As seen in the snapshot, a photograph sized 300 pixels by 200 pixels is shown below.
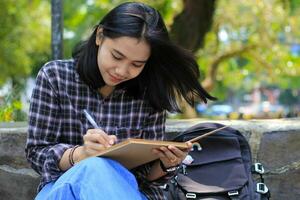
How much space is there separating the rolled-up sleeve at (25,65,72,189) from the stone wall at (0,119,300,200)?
2.23ft

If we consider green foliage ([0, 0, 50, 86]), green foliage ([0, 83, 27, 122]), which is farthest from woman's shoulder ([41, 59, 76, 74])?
green foliage ([0, 0, 50, 86])

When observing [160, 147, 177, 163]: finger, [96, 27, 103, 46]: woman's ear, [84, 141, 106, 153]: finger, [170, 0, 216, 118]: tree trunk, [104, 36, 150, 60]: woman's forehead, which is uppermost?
[170, 0, 216, 118]: tree trunk

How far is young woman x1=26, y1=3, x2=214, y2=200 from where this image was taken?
1.98 m

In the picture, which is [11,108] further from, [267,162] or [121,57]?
[121,57]

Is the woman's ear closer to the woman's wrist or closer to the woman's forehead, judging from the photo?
the woman's forehead

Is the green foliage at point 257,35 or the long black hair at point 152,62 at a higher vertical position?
the green foliage at point 257,35

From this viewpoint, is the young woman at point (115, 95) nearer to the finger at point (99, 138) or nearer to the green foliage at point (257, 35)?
the finger at point (99, 138)

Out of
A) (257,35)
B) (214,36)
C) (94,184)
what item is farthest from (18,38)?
(94,184)

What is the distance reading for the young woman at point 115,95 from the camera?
1978mm

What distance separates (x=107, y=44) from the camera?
Result: 2012 millimetres

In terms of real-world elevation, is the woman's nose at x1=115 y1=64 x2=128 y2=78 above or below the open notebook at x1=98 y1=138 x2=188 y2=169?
above

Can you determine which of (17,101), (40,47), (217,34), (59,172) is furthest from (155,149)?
(40,47)

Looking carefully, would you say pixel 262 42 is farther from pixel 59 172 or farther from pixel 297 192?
pixel 59 172

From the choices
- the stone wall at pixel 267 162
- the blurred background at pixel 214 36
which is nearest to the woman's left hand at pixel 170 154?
the stone wall at pixel 267 162
